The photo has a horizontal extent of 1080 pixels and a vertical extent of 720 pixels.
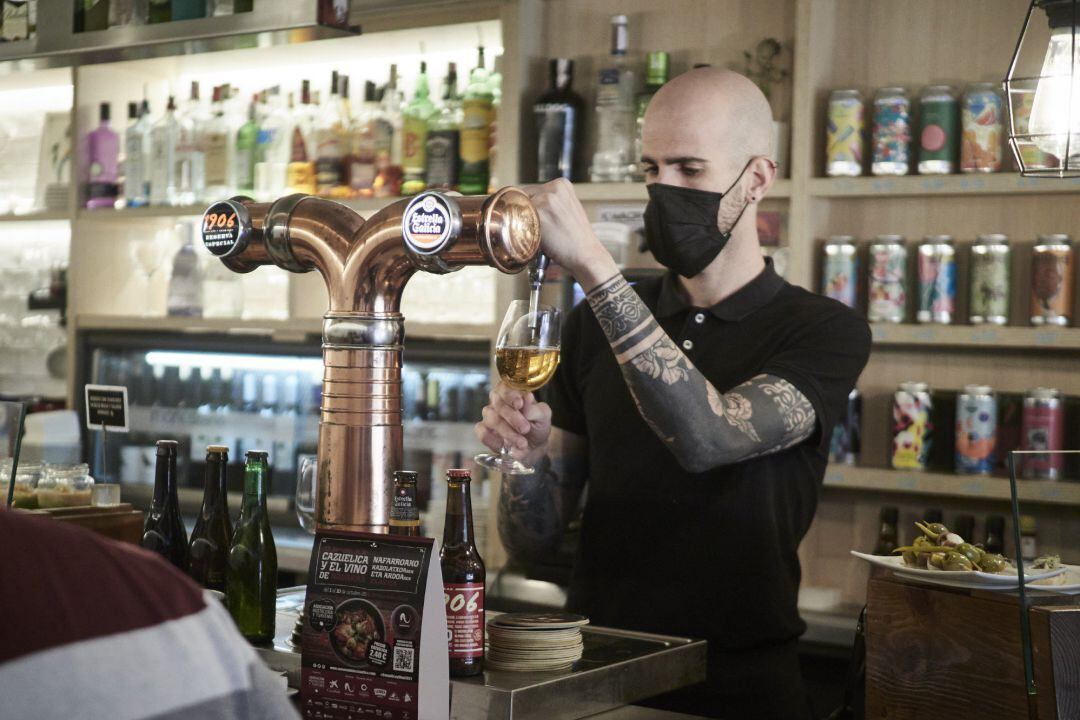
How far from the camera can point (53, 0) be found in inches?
90.8

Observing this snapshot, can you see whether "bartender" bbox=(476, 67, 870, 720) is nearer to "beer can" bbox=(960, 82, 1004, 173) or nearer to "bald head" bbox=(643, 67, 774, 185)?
"bald head" bbox=(643, 67, 774, 185)

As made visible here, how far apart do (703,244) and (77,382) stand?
272 centimetres

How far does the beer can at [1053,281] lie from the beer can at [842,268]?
1.33 ft

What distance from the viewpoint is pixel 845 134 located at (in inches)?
115

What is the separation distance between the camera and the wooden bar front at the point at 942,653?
4.58ft

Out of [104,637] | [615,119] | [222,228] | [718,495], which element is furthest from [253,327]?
[104,637]

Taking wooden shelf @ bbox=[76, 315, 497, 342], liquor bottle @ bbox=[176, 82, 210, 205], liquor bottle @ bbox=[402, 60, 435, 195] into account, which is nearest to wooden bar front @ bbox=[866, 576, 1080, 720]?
wooden shelf @ bbox=[76, 315, 497, 342]

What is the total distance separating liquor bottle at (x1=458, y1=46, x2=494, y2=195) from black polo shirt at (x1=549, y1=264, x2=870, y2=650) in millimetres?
1459

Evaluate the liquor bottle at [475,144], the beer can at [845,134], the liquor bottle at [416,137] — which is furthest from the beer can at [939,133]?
the liquor bottle at [416,137]

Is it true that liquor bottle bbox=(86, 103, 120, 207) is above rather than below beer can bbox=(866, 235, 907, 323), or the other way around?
above

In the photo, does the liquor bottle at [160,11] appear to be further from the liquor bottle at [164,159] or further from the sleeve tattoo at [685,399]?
the liquor bottle at [164,159]

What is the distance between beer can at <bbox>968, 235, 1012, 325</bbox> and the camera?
2811mm

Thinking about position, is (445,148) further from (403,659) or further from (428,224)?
(403,659)

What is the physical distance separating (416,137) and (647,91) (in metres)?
0.70
